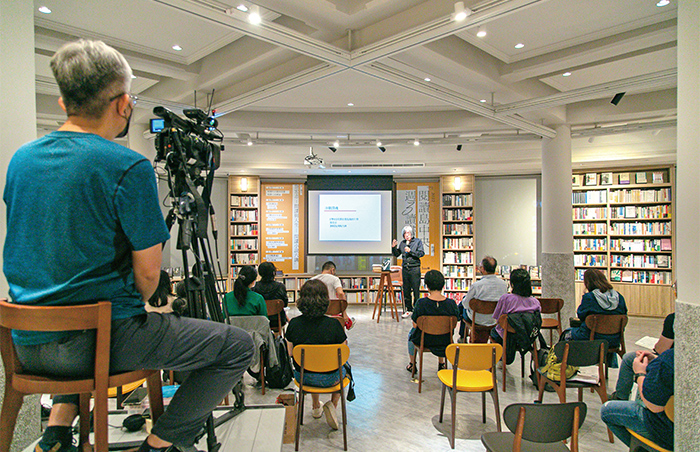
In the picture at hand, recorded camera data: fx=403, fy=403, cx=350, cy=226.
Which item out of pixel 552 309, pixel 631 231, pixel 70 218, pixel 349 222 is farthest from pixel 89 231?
pixel 631 231

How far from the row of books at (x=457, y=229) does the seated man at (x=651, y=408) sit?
7.16 meters

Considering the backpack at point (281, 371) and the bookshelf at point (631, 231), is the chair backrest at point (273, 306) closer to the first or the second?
the backpack at point (281, 371)

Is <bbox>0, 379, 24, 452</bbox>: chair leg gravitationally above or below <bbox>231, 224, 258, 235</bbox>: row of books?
below

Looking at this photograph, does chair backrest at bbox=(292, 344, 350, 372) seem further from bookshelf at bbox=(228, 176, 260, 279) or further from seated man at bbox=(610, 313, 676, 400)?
bookshelf at bbox=(228, 176, 260, 279)

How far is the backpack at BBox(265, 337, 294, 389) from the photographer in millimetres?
4109

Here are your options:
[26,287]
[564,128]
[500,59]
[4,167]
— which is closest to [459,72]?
[500,59]

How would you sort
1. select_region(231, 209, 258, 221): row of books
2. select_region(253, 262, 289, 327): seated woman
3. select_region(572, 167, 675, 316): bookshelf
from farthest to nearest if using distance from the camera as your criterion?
select_region(231, 209, 258, 221): row of books < select_region(572, 167, 675, 316): bookshelf < select_region(253, 262, 289, 327): seated woman

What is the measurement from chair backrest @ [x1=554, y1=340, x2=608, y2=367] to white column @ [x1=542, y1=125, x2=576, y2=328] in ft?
10.3

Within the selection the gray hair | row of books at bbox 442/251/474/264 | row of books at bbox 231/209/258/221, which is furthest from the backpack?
row of books at bbox 442/251/474/264

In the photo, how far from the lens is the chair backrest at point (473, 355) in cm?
318

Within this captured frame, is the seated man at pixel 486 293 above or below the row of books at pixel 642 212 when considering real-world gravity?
below

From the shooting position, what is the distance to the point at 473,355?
320 centimetres

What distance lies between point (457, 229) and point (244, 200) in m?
5.16

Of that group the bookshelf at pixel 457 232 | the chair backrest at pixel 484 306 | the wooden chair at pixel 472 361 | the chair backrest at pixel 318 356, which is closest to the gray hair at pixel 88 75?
the chair backrest at pixel 318 356
